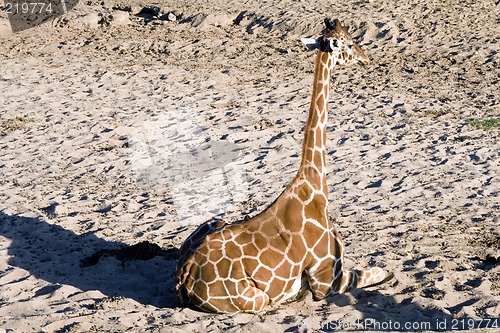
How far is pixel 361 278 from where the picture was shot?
6.49 metres

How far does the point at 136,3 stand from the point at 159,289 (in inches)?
444

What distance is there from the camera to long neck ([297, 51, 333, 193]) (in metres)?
6.38

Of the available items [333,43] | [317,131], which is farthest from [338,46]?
[317,131]

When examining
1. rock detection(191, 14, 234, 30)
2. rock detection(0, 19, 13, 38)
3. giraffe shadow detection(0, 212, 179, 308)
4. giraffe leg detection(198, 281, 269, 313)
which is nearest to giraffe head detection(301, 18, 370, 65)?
giraffe leg detection(198, 281, 269, 313)

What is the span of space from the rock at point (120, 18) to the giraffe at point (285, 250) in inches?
394

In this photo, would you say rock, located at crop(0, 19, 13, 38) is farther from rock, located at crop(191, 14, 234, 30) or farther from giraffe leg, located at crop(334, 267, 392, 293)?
giraffe leg, located at crop(334, 267, 392, 293)

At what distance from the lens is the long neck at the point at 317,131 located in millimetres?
6375

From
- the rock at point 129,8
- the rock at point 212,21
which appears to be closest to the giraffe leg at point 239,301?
the rock at point 212,21

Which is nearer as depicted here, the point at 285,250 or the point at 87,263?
the point at 285,250

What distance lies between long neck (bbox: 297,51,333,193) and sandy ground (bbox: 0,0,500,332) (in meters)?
0.91

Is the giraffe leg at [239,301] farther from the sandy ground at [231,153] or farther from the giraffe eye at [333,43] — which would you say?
the giraffe eye at [333,43]

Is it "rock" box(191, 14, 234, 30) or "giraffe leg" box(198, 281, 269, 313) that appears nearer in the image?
"giraffe leg" box(198, 281, 269, 313)

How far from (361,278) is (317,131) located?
Answer: 1.14 m

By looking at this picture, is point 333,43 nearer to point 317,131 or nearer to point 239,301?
point 317,131
